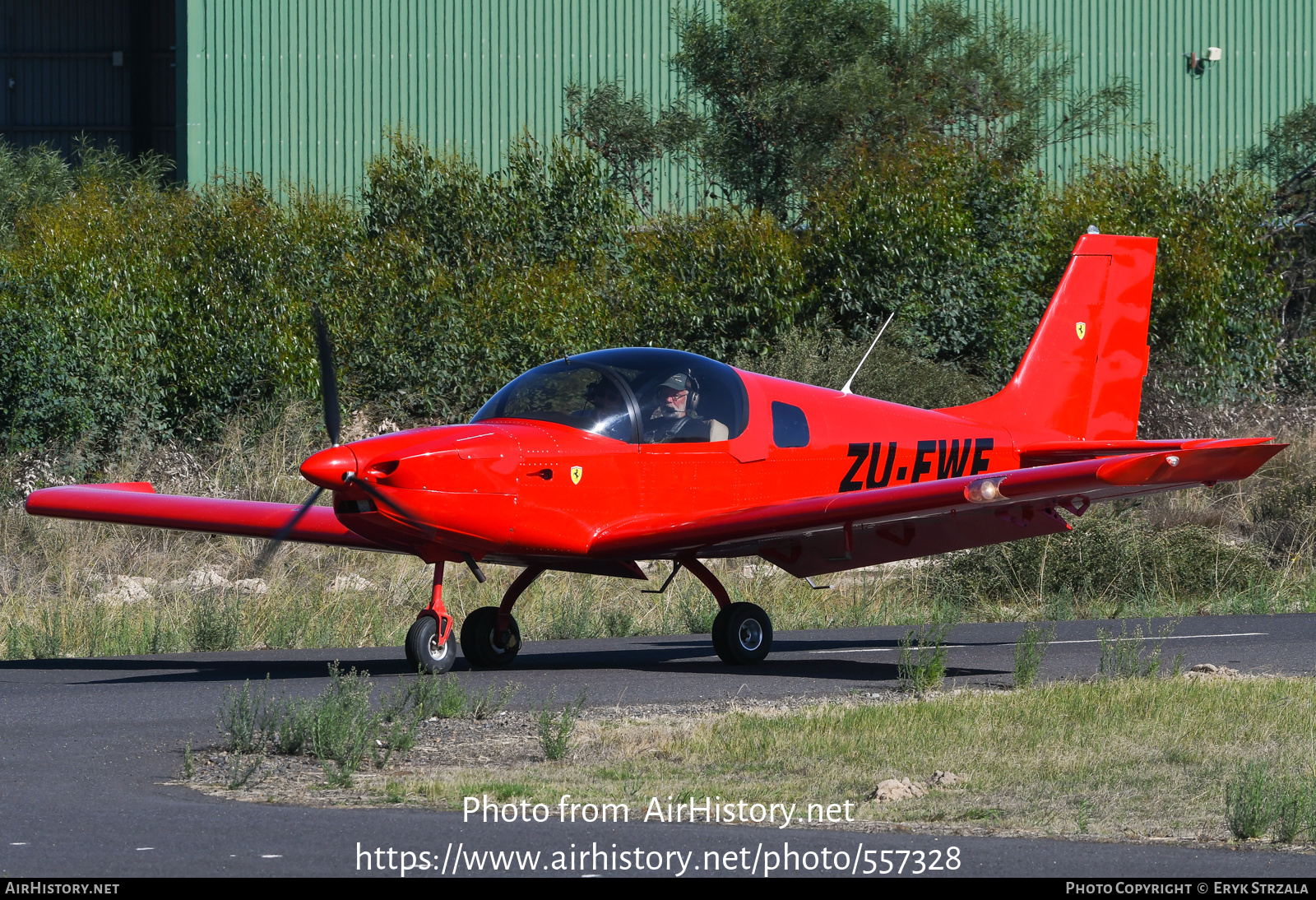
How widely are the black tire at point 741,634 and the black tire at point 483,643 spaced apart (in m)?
1.54

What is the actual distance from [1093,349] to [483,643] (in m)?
6.88

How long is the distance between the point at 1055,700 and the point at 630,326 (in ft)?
55.3

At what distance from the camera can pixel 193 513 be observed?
39.9 feet

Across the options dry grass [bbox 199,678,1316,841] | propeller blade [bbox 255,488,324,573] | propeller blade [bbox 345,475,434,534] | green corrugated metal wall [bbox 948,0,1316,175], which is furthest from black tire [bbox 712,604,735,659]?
green corrugated metal wall [bbox 948,0,1316,175]

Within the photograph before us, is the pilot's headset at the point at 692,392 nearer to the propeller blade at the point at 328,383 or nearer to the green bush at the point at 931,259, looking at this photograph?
the propeller blade at the point at 328,383

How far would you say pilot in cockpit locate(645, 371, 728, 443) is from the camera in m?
11.0

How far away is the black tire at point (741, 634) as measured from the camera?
11484 mm

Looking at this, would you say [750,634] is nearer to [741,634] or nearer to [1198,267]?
[741,634]

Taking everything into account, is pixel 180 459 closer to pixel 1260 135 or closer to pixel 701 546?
pixel 701 546

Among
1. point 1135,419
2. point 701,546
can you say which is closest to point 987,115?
point 1135,419

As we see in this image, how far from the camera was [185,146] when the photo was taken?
35250 millimetres

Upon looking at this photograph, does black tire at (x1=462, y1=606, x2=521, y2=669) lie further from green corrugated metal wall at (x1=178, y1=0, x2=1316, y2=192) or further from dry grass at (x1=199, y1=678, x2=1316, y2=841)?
green corrugated metal wall at (x1=178, y1=0, x2=1316, y2=192)

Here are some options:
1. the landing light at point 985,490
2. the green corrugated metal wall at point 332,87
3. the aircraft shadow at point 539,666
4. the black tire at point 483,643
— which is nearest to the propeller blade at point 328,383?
the aircraft shadow at point 539,666

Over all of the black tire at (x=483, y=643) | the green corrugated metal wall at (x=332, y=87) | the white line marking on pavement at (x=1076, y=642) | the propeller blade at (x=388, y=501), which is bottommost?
the white line marking on pavement at (x=1076, y=642)
